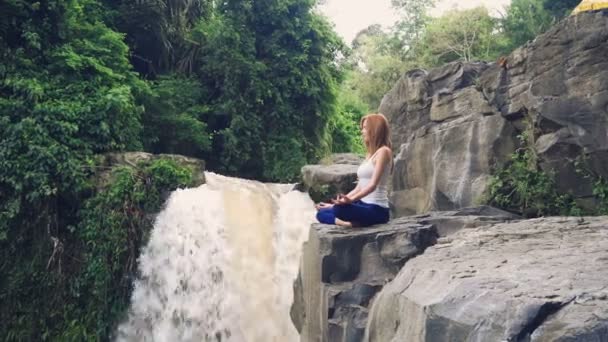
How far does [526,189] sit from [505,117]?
1.18 meters

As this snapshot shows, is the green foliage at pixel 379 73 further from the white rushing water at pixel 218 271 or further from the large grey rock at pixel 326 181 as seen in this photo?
the white rushing water at pixel 218 271

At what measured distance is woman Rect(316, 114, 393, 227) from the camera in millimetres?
5020

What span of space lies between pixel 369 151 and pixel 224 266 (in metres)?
3.96

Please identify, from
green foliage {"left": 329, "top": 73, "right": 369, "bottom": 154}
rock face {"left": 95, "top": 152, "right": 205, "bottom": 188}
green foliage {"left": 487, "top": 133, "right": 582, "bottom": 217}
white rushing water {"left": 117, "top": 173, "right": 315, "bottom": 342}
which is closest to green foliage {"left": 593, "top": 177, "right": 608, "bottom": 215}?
green foliage {"left": 487, "top": 133, "right": 582, "bottom": 217}

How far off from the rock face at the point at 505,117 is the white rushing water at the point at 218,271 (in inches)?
88.4

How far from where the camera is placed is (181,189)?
978 cm

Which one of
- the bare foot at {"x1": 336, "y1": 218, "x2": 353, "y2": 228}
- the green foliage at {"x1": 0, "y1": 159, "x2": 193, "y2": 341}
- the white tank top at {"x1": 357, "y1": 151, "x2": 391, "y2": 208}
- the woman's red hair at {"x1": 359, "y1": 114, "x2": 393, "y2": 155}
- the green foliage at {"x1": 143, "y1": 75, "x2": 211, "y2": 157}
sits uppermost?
the green foliage at {"x1": 143, "y1": 75, "x2": 211, "y2": 157}

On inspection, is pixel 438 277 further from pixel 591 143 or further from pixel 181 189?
pixel 181 189

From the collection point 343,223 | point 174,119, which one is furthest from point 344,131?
point 343,223

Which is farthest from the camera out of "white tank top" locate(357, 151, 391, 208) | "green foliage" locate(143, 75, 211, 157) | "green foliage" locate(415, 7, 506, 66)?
"green foliage" locate(415, 7, 506, 66)

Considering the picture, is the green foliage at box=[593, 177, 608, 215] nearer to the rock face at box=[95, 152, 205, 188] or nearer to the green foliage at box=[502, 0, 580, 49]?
the rock face at box=[95, 152, 205, 188]

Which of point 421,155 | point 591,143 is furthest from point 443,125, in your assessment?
point 591,143

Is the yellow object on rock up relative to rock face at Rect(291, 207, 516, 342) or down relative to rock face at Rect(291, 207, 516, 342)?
up

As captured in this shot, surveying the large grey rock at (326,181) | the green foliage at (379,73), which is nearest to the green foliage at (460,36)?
the green foliage at (379,73)
